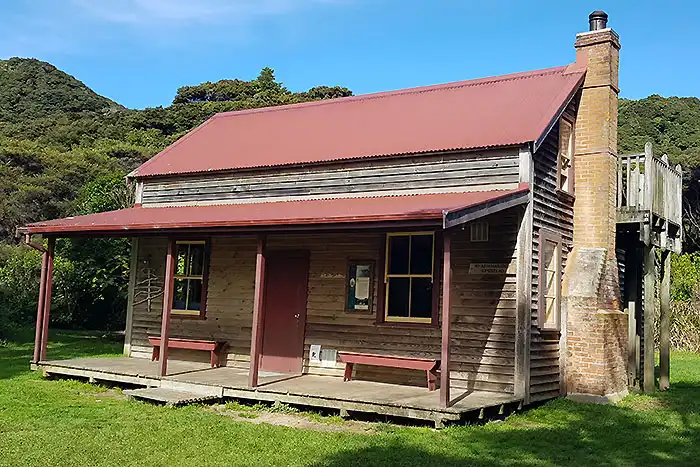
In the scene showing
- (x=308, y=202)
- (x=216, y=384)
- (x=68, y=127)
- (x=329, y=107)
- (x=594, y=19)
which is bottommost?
(x=216, y=384)

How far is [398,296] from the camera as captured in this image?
11891 mm

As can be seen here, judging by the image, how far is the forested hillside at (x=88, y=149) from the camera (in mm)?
21766

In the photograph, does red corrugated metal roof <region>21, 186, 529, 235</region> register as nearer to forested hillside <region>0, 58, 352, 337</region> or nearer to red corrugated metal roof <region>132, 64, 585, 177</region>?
red corrugated metal roof <region>132, 64, 585, 177</region>

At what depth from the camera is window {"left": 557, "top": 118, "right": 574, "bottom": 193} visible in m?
12.3

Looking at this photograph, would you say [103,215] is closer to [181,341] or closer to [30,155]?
[181,341]

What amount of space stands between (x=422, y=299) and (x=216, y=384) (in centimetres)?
362

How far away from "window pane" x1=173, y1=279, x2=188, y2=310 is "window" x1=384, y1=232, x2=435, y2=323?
4.66 meters

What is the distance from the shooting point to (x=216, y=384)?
10.9 metres

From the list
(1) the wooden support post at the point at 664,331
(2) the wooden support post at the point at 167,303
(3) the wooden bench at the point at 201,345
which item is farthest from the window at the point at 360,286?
(1) the wooden support post at the point at 664,331

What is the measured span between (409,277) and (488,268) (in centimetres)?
136

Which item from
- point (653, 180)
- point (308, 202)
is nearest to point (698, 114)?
point (653, 180)

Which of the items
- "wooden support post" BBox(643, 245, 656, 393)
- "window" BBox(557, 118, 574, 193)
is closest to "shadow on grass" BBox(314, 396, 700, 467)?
"wooden support post" BBox(643, 245, 656, 393)

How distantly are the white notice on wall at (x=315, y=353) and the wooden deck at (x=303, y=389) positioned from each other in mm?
345

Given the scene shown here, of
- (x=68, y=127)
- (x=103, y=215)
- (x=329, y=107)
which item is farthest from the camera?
(x=68, y=127)
